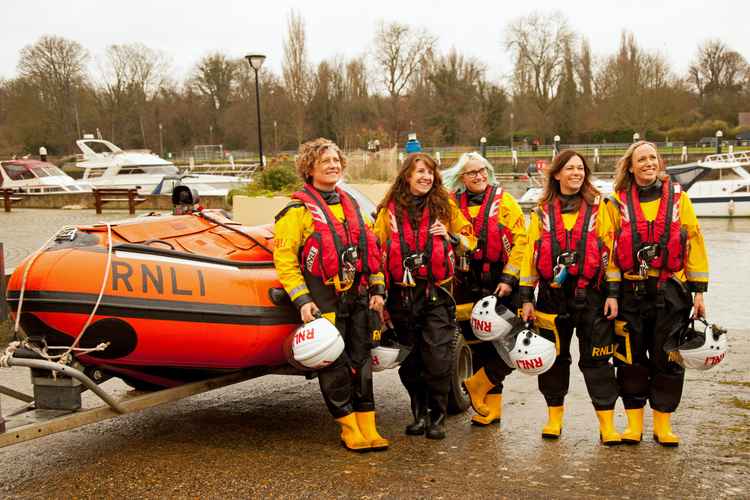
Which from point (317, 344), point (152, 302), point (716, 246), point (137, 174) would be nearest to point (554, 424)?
point (317, 344)

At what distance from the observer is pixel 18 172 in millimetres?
33469

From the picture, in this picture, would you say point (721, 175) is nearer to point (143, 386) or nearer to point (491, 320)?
point (491, 320)

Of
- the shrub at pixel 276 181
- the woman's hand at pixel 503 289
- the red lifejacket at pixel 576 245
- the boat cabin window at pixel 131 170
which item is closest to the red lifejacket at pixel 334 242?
the woman's hand at pixel 503 289

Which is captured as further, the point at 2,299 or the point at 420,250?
the point at 420,250

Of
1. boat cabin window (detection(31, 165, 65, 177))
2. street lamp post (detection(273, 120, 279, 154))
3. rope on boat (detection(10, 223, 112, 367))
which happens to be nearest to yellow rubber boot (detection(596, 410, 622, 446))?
rope on boat (detection(10, 223, 112, 367))

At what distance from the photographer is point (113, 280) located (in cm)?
402

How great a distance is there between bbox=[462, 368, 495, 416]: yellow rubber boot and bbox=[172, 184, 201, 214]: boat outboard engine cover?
2.15 meters

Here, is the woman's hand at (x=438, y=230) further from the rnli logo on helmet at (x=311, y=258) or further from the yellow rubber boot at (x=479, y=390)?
the yellow rubber boot at (x=479, y=390)

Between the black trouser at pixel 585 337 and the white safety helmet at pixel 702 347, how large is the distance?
0.40m

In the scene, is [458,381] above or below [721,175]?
below

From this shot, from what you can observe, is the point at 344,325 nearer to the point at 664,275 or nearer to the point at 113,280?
the point at 113,280

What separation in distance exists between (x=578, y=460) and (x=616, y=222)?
1332 millimetres

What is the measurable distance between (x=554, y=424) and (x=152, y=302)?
2389 millimetres

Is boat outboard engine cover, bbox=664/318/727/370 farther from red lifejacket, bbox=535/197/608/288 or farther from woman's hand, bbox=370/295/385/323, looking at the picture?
woman's hand, bbox=370/295/385/323
